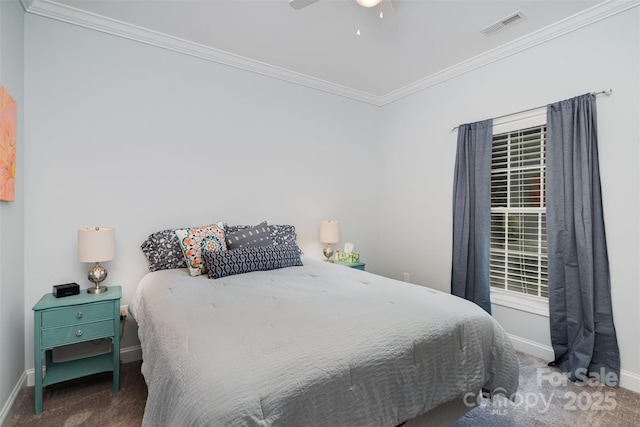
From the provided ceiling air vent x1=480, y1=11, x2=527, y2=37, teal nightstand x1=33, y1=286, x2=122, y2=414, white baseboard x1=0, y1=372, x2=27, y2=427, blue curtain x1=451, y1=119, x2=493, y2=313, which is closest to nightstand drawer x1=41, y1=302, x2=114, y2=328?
teal nightstand x1=33, y1=286, x2=122, y2=414

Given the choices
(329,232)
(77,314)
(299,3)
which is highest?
(299,3)

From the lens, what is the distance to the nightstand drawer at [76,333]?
197 cm

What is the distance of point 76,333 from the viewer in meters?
2.05

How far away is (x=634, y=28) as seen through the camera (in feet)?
7.20

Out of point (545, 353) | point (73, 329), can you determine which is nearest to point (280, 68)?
point (73, 329)

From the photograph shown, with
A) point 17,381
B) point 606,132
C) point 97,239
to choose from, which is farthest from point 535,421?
point 17,381

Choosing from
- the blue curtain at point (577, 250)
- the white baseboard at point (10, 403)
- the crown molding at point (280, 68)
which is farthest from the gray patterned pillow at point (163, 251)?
the blue curtain at point (577, 250)

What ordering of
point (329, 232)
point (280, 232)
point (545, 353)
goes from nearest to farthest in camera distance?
point (545, 353)
point (280, 232)
point (329, 232)

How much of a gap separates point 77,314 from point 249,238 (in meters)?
1.24

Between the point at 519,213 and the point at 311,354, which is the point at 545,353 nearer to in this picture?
the point at 519,213

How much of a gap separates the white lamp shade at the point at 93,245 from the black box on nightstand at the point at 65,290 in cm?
20

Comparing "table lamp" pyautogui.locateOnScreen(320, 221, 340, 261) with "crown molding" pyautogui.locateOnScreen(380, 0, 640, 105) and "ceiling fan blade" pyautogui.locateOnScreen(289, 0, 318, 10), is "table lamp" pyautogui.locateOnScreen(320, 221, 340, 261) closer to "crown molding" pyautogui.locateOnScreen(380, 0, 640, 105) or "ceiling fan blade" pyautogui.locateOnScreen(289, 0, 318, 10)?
"crown molding" pyautogui.locateOnScreen(380, 0, 640, 105)

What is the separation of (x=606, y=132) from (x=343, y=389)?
261 cm

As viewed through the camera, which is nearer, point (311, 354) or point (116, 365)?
point (311, 354)
